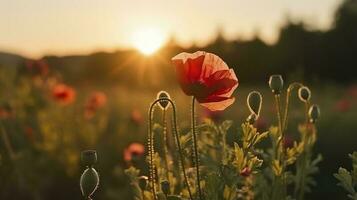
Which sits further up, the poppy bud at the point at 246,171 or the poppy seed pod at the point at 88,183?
the poppy seed pod at the point at 88,183

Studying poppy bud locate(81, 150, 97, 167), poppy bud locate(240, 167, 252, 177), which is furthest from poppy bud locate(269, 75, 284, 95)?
poppy bud locate(81, 150, 97, 167)

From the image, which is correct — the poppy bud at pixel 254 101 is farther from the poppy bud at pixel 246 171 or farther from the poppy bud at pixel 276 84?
the poppy bud at pixel 246 171

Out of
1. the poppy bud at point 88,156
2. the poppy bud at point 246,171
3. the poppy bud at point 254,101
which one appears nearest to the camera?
the poppy bud at point 88,156

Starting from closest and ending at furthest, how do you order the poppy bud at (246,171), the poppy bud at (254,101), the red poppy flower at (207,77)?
the red poppy flower at (207,77) → the poppy bud at (246,171) → the poppy bud at (254,101)

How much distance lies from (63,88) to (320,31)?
15.7 meters

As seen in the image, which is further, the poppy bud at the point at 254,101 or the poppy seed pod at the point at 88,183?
the poppy bud at the point at 254,101

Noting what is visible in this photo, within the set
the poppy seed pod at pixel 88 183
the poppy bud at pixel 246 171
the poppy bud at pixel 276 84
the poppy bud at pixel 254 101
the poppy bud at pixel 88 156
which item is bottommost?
the poppy bud at pixel 246 171

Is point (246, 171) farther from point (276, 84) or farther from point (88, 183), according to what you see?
point (88, 183)

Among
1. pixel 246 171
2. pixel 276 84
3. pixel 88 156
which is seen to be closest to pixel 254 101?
pixel 276 84

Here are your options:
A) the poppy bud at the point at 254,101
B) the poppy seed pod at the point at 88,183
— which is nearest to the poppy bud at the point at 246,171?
the poppy bud at the point at 254,101

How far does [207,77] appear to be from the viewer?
6.34ft

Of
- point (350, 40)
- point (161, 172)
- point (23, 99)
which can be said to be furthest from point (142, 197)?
point (350, 40)

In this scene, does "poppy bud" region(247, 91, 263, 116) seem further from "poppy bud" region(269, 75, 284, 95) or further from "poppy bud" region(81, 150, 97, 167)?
"poppy bud" region(81, 150, 97, 167)

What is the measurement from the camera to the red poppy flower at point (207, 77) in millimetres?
1891
